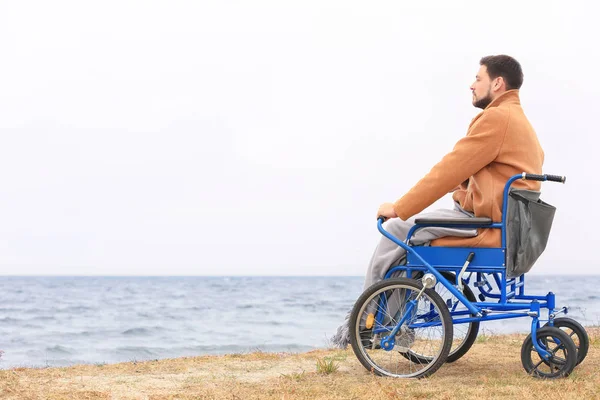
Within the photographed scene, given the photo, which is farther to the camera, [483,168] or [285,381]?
[285,381]

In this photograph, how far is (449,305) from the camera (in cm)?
472

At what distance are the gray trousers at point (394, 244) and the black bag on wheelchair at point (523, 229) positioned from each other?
0.31m

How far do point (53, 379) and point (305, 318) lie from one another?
18.8m

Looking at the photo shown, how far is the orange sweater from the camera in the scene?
14.4 feet

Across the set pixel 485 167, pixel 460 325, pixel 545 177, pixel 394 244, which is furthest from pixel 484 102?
pixel 460 325

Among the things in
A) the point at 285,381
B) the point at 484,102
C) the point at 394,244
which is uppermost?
the point at 484,102

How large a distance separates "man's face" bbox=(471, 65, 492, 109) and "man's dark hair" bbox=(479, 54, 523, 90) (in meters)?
0.04

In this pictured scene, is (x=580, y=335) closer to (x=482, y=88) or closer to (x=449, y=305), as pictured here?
(x=449, y=305)

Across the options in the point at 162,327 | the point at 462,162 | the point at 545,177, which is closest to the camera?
the point at 545,177

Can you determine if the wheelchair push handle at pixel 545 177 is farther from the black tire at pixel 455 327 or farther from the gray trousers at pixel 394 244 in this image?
the black tire at pixel 455 327

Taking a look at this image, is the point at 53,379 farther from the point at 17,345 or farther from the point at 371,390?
the point at 17,345

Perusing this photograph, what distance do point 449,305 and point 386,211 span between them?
2.52ft

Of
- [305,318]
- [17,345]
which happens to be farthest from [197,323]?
[17,345]

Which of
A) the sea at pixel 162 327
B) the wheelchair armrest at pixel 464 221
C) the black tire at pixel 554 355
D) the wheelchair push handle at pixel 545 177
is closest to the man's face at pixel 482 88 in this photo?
the wheelchair push handle at pixel 545 177
